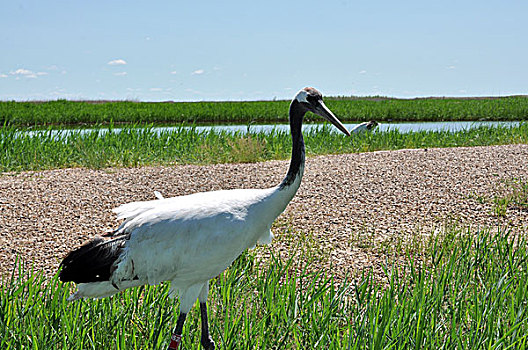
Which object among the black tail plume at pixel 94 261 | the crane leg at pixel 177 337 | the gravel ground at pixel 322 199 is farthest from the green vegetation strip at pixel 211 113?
the crane leg at pixel 177 337

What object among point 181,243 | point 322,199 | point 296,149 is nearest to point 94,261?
point 181,243

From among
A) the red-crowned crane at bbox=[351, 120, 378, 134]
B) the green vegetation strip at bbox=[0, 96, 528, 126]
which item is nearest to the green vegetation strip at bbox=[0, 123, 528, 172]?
the red-crowned crane at bbox=[351, 120, 378, 134]

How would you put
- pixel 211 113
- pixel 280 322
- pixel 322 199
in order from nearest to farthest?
pixel 280 322
pixel 322 199
pixel 211 113

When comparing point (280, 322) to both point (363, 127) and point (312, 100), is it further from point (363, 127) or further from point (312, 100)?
point (363, 127)

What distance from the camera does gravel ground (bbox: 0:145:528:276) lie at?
18.0 feet

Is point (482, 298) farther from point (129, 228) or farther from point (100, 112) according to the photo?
point (100, 112)

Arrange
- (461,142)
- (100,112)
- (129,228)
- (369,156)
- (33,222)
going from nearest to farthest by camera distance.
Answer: (129,228)
(33,222)
(369,156)
(461,142)
(100,112)

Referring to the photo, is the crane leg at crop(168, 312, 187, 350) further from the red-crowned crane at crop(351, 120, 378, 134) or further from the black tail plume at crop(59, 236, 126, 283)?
the red-crowned crane at crop(351, 120, 378, 134)

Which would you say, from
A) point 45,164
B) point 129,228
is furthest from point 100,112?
point 129,228

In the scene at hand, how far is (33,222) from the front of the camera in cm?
611

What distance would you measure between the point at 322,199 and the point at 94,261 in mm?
4637

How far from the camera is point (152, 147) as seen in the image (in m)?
11.0

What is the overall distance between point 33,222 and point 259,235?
13.5 ft

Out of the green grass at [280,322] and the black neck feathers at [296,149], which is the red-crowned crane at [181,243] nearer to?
the black neck feathers at [296,149]
